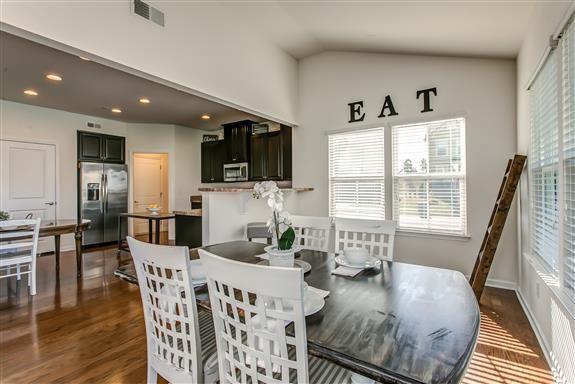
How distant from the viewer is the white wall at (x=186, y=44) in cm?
202

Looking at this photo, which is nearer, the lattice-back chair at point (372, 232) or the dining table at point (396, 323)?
the dining table at point (396, 323)

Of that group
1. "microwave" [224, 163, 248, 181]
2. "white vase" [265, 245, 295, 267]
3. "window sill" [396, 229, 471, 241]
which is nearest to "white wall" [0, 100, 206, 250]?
"microwave" [224, 163, 248, 181]

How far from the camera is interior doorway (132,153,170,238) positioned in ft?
23.5

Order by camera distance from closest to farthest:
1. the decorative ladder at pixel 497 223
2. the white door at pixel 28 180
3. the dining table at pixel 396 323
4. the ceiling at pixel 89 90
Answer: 1. the dining table at pixel 396 323
2. the decorative ladder at pixel 497 223
3. the ceiling at pixel 89 90
4. the white door at pixel 28 180

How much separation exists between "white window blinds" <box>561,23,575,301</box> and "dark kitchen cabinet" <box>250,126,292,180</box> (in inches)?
144

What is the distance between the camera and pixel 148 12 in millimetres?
2564

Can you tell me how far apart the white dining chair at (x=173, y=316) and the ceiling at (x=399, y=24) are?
287 cm

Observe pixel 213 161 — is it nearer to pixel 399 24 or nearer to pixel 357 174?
pixel 357 174

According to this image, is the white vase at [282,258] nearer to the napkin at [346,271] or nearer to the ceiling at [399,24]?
the napkin at [346,271]

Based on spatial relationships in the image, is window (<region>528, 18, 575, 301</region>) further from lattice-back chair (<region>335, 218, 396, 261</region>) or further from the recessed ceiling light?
the recessed ceiling light

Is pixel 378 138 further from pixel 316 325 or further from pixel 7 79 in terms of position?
pixel 7 79

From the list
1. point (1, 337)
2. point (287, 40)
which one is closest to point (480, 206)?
point (287, 40)

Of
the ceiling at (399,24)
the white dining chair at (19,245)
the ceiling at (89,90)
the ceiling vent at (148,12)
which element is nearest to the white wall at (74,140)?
the ceiling at (89,90)

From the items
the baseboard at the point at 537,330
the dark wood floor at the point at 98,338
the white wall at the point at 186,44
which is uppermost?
the white wall at the point at 186,44
